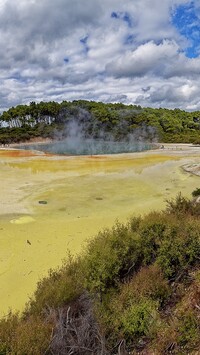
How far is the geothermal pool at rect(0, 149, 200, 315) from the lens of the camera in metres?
9.71

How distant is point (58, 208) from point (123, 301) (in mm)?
10782

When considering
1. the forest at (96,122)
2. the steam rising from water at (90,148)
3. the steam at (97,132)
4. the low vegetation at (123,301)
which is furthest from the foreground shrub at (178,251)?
the steam at (97,132)

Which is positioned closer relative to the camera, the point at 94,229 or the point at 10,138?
the point at 94,229

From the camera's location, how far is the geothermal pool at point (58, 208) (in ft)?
31.9

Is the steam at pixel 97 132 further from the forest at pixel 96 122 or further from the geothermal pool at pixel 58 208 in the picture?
the geothermal pool at pixel 58 208

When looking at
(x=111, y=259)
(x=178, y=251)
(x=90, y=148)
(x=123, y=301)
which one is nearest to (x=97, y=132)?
(x=90, y=148)

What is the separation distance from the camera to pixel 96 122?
291 ft

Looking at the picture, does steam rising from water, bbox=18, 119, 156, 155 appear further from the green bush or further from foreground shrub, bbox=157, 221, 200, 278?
the green bush

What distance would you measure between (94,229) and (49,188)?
9.85 metres

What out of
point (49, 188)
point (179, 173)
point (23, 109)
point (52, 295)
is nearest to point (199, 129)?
point (23, 109)

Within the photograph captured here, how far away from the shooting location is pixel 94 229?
42.8ft

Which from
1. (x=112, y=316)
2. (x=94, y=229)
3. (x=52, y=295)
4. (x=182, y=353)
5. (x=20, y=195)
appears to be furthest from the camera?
(x=20, y=195)

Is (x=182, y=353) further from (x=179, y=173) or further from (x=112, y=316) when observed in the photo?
(x=179, y=173)

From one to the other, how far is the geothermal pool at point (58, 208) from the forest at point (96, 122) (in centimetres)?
4847
